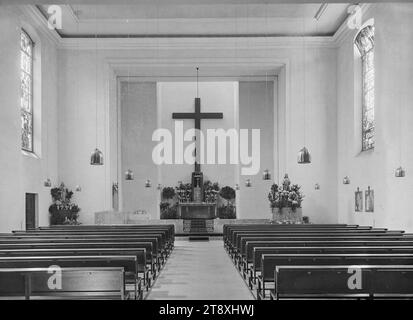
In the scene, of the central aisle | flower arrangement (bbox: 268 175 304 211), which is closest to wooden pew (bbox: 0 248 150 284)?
the central aisle

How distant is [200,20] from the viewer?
20578mm

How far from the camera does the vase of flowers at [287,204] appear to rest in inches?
776

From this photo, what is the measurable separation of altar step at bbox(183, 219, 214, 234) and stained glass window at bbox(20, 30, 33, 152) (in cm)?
659

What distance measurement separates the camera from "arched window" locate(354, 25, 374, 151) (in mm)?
18547

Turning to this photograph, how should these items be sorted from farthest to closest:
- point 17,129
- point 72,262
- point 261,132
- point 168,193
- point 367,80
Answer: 1. point 261,132
2. point 168,193
3. point 367,80
4. point 17,129
5. point 72,262

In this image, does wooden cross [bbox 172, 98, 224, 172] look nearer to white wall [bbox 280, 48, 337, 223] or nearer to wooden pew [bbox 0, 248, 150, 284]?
white wall [bbox 280, 48, 337, 223]

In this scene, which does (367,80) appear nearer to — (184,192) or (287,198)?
(287,198)

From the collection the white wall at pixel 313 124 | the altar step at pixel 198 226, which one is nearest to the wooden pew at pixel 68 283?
the altar step at pixel 198 226

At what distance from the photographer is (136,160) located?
27.0 m

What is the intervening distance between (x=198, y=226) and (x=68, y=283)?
52.6 feet

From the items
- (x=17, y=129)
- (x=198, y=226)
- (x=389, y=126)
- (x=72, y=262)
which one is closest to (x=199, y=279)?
(x=72, y=262)

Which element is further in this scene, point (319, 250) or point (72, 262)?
point (319, 250)
